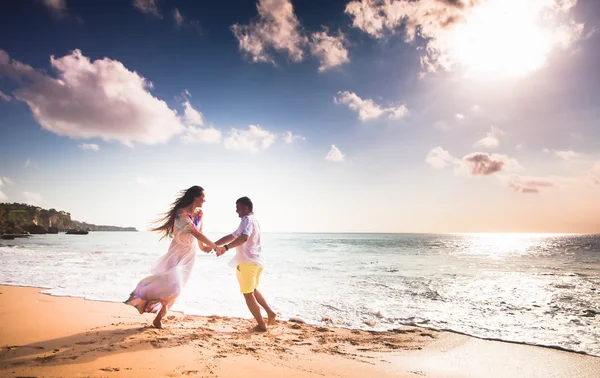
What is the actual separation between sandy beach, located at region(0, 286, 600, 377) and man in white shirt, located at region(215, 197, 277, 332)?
0.51m

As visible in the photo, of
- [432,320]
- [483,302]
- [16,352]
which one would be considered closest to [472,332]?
[432,320]

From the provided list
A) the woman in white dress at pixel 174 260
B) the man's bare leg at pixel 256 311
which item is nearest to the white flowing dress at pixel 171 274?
the woman in white dress at pixel 174 260

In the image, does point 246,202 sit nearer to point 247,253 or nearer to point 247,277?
point 247,253

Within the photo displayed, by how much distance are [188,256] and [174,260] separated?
9.1 inches

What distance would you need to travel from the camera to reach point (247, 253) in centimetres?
561

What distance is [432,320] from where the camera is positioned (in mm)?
6781

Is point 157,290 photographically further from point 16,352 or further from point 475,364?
point 475,364

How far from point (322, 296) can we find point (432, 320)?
3439mm

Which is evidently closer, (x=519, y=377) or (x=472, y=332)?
(x=519, y=377)

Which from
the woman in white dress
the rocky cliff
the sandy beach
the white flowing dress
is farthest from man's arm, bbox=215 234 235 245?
the rocky cliff

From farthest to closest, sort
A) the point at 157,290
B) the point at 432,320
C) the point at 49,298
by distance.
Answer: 1. the point at 49,298
2. the point at 432,320
3. the point at 157,290

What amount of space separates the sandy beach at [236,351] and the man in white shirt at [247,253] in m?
0.51

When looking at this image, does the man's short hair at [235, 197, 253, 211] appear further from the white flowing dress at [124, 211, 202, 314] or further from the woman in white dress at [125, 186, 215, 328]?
the white flowing dress at [124, 211, 202, 314]

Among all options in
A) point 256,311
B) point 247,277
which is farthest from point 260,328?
point 247,277
